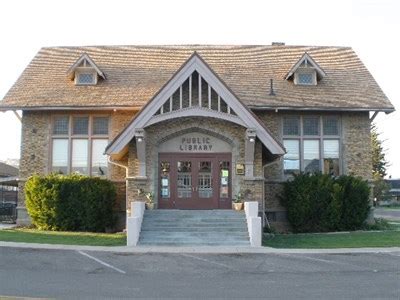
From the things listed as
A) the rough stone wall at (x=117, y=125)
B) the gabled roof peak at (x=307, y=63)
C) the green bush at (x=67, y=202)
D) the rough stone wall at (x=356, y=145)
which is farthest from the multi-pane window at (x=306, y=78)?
the green bush at (x=67, y=202)

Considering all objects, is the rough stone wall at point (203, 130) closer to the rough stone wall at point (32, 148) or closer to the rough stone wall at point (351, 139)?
the rough stone wall at point (351, 139)

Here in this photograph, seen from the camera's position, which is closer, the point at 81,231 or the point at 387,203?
the point at 81,231

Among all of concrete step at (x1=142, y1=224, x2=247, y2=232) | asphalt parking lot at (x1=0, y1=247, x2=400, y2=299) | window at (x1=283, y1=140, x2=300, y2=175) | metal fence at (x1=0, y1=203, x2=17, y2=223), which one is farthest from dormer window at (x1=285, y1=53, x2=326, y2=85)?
metal fence at (x1=0, y1=203, x2=17, y2=223)

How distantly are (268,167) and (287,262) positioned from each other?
10.6m

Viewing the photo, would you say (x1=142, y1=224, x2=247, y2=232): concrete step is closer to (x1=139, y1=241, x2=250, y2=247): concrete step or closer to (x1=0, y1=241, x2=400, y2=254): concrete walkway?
(x1=139, y1=241, x2=250, y2=247): concrete step

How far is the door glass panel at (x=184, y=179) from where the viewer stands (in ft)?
77.2

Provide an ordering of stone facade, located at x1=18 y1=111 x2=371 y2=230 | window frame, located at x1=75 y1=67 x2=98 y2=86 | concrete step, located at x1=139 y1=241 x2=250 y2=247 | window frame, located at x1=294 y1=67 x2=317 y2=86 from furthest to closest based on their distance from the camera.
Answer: window frame, located at x1=294 y1=67 x2=317 y2=86
window frame, located at x1=75 y1=67 x2=98 y2=86
stone facade, located at x1=18 y1=111 x2=371 y2=230
concrete step, located at x1=139 y1=241 x2=250 y2=247

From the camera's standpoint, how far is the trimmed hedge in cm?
2341

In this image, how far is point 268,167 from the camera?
25.6m

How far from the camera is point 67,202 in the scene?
915 inches

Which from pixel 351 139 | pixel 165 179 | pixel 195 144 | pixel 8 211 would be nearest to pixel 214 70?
pixel 195 144

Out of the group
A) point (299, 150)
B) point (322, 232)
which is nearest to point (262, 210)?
point (322, 232)

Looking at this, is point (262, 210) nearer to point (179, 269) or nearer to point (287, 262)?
point (287, 262)

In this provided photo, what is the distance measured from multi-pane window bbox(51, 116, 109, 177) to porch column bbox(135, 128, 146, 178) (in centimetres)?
404
